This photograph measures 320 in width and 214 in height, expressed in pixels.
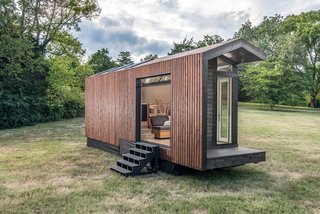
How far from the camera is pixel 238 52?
660 cm

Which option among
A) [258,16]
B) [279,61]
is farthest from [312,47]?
[258,16]

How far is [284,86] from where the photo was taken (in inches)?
1035

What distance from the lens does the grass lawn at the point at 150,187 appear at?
4488 millimetres

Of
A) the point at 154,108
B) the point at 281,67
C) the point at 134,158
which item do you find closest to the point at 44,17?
the point at 154,108

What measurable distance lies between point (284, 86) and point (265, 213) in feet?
79.5

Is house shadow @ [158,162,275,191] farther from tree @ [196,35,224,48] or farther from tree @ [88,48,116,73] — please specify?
tree @ [196,35,224,48]

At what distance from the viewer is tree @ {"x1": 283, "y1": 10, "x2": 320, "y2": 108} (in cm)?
2788

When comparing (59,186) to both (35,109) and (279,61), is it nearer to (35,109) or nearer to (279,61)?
(35,109)

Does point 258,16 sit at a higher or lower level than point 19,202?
higher

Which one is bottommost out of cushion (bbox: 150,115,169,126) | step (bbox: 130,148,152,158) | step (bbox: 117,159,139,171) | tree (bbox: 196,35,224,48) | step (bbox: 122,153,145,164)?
step (bbox: 117,159,139,171)

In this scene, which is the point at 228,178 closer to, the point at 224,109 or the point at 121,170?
the point at 224,109

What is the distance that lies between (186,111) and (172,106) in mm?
509

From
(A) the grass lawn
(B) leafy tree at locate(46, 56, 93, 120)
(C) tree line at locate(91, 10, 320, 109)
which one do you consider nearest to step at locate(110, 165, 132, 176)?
(A) the grass lawn

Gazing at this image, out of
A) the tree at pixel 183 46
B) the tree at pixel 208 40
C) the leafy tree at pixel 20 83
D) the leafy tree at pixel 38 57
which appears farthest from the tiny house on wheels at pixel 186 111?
the tree at pixel 208 40
